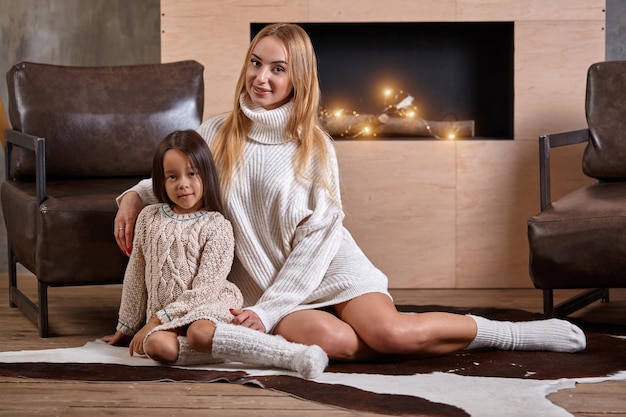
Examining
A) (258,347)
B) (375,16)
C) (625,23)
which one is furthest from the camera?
(625,23)

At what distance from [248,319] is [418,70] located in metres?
2.05

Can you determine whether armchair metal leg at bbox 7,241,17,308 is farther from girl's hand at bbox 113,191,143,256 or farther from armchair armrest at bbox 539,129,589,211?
armchair armrest at bbox 539,129,589,211

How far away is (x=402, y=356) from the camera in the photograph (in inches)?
96.1

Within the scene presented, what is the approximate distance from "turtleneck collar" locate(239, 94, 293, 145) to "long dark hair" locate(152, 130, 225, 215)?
0.49ft

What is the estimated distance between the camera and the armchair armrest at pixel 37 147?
9.00 ft

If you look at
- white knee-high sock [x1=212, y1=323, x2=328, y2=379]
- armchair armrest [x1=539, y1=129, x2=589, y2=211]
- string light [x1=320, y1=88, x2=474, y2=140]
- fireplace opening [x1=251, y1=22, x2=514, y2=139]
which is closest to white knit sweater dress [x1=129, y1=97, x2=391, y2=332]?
white knee-high sock [x1=212, y1=323, x2=328, y2=379]

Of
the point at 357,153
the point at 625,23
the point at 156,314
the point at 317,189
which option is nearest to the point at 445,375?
the point at 317,189

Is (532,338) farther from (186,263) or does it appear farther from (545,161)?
(186,263)

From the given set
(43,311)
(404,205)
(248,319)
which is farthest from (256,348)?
(404,205)

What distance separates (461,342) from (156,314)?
781 mm

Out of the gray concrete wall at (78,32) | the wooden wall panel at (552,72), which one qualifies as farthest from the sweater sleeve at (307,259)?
the gray concrete wall at (78,32)

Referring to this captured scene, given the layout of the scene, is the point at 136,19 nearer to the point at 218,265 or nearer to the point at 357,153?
the point at 357,153

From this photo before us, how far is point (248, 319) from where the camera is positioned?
231 centimetres

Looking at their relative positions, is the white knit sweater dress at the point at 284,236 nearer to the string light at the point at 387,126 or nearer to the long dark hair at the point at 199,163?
the long dark hair at the point at 199,163
